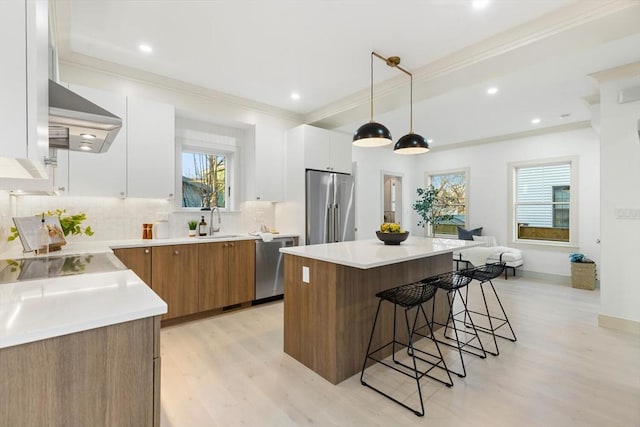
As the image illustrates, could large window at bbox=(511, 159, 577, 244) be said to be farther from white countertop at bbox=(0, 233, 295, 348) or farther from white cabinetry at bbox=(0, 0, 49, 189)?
white cabinetry at bbox=(0, 0, 49, 189)

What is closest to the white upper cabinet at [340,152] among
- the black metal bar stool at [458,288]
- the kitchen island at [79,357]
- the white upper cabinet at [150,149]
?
the white upper cabinet at [150,149]

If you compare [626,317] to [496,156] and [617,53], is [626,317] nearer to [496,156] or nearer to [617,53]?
[617,53]

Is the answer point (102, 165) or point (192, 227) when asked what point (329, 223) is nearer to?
point (192, 227)

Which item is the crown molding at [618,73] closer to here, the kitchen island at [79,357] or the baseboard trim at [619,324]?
the baseboard trim at [619,324]

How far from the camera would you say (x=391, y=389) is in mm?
2229

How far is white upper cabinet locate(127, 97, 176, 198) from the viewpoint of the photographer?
11.0ft

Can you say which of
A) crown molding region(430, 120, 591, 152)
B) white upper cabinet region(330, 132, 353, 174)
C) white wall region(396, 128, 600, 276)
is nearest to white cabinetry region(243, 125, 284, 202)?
white upper cabinet region(330, 132, 353, 174)

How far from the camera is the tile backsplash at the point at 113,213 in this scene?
9.29ft

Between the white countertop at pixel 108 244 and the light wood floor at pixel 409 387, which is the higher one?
the white countertop at pixel 108 244

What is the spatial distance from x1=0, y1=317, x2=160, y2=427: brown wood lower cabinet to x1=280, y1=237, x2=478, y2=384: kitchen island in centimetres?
Answer: 129

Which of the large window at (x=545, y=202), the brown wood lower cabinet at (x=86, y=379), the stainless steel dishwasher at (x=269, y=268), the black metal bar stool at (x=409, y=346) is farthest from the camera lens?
the large window at (x=545, y=202)

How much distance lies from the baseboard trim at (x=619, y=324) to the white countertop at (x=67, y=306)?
14.5ft

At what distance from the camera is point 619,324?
3324 millimetres

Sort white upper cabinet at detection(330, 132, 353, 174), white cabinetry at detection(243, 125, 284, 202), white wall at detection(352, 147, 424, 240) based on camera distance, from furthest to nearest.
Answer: white wall at detection(352, 147, 424, 240)
white upper cabinet at detection(330, 132, 353, 174)
white cabinetry at detection(243, 125, 284, 202)
